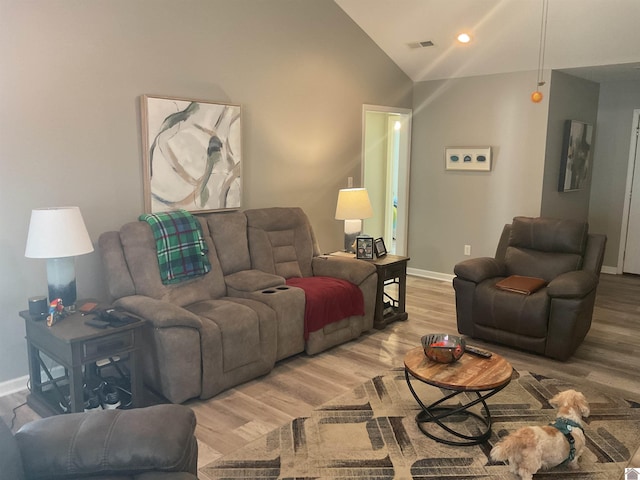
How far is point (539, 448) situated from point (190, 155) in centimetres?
304

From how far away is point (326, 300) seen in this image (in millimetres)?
3846

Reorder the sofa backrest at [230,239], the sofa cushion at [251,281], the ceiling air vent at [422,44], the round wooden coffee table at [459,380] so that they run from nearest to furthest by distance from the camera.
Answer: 1. the round wooden coffee table at [459,380]
2. the sofa cushion at [251,281]
3. the sofa backrest at [230,239]
4. the ceiling air vent at [422,44]

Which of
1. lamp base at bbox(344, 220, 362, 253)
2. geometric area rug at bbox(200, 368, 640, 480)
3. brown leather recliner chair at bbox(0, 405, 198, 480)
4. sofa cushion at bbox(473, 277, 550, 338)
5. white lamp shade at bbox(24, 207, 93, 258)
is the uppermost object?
white lamp shade at bbox(24, 207, 93, 258)

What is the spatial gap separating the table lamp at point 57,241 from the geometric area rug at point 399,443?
1395 mm

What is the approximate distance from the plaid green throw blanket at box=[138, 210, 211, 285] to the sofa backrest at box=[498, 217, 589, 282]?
→ 106 inches

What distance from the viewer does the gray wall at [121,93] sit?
308cm

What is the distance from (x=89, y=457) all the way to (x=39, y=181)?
2.14 m

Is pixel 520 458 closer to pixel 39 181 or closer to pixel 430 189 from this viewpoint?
pixel 39 181

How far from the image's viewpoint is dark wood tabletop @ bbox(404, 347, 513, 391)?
2.46 metres

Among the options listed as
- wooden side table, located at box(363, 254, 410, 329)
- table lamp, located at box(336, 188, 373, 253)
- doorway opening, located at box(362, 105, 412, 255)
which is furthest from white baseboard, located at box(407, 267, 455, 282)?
table lamp, located at box(336, 188, 373, 253)

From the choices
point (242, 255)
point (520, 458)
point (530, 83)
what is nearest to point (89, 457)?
point (520, 458)

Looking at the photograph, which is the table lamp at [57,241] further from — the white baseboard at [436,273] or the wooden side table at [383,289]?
the white baseboard at [436,273]

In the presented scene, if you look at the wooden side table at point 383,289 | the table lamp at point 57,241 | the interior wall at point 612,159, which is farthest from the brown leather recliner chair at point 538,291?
the table lamp at point 57,241

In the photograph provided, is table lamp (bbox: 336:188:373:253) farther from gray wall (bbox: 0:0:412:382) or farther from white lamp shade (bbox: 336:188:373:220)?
gray wall (bbox: 0:0:412:382)
